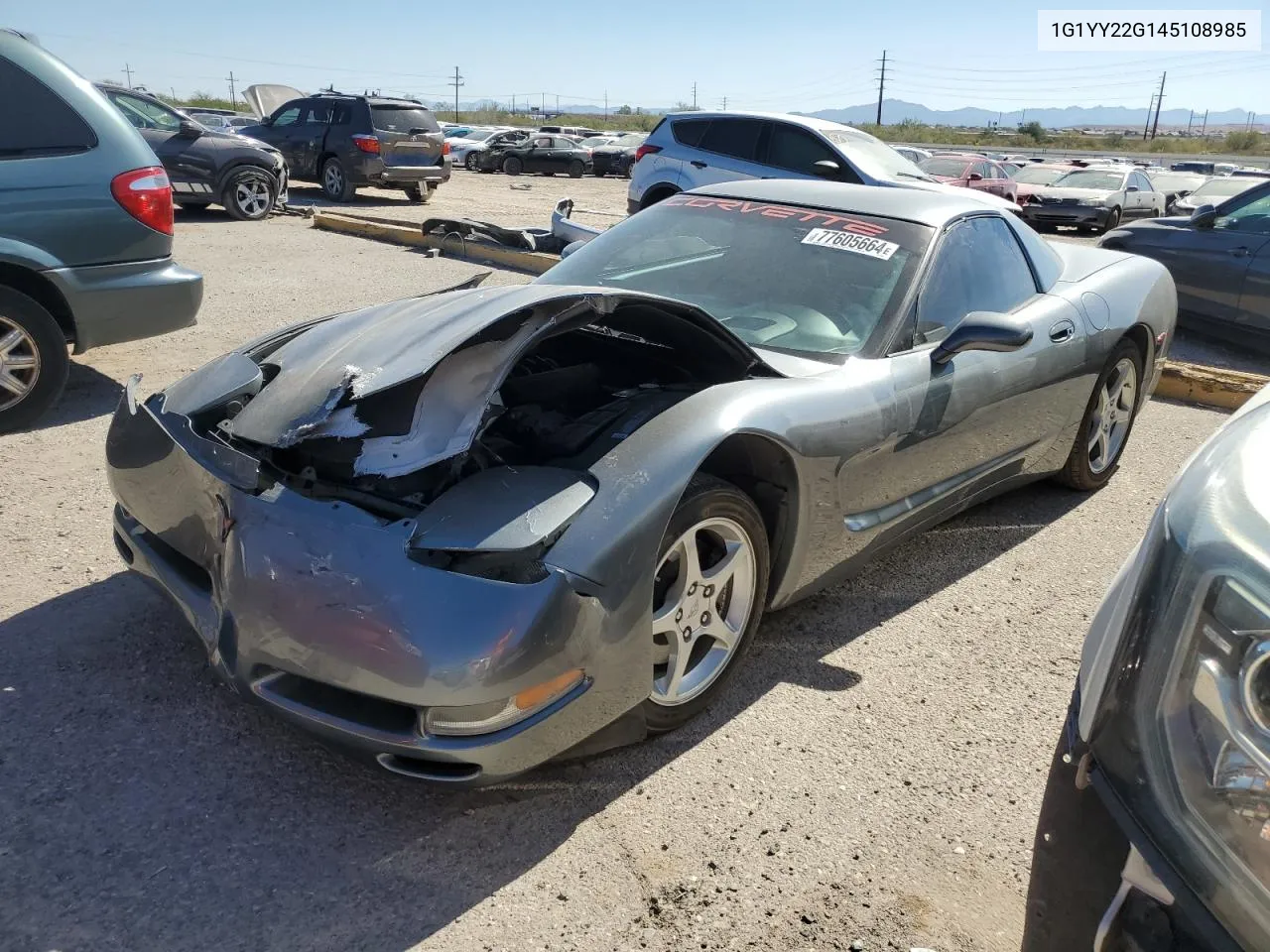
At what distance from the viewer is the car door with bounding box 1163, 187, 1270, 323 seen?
8172 mm

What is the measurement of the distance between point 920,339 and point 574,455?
4.85 ft

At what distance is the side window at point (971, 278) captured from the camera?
148 inches

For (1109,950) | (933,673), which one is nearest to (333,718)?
(1109,950)

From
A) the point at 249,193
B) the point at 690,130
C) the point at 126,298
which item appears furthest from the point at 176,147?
the point at 126,298

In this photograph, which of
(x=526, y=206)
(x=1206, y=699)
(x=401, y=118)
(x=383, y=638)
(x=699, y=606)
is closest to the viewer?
(x=1206, y=699)

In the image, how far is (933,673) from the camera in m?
3.33

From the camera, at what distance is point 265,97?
22547 mm

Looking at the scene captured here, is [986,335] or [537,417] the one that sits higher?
[986,335]

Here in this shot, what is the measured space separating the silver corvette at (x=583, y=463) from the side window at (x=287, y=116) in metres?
14.6

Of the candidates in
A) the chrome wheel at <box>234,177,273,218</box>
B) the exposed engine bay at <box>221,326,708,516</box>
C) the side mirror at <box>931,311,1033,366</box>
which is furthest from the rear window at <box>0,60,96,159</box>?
the chrome wheel at <box>234,177,273,218</box>

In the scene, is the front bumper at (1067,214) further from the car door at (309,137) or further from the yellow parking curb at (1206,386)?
the yellow parking curb at (1206,386)

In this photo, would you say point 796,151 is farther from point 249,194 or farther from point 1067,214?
point 1067,214

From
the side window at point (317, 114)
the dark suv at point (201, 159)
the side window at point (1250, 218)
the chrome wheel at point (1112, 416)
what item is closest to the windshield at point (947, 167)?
the side window at point (317, 114)

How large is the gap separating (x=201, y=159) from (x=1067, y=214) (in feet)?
49.8
